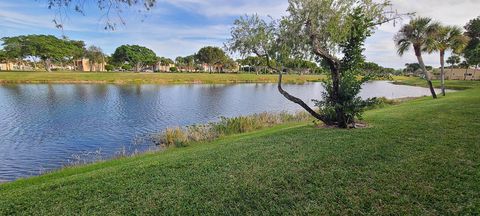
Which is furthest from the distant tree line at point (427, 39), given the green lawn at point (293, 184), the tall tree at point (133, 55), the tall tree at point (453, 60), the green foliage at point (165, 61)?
the green foliage at point (165, 61)

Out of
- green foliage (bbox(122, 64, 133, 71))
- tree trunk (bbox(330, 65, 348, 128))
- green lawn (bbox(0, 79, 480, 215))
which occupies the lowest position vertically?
green lawn (bbox(0, 79, 480, 215))

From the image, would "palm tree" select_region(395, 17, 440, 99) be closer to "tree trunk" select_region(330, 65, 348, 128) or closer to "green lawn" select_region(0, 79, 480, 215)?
"tree trunk" select_region(330, 65, 348, 128)

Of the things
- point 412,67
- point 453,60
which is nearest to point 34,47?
point 453,60

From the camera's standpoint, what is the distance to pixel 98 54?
120062mm

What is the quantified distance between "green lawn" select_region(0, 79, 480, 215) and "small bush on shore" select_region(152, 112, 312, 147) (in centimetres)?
741

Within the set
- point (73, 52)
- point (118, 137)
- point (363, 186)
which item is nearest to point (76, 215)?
point (363, 186)

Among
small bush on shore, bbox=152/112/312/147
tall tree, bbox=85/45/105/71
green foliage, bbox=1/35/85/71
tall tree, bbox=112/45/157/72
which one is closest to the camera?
small bush on shore, bbox=152/112/312/147

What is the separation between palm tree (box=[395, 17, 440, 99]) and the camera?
27984mm

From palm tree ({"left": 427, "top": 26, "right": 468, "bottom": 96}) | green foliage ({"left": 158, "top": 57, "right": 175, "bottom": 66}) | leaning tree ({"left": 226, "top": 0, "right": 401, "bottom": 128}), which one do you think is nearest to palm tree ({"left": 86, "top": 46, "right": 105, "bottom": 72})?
green foliage ({"left": 158, "top": 57, "right": 175, "bottom": 66})

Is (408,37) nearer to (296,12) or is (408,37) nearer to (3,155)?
(296,12)

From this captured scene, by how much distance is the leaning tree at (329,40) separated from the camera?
39.8 ft

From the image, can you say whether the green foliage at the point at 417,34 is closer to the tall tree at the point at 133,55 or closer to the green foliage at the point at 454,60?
the green foliage at the point at 454,60

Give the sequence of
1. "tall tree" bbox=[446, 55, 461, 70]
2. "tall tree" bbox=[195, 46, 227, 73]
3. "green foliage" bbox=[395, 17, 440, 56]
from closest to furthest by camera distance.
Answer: "green foliage" bbox=[395, 17, 440, 56] → "tall tree" bbox=[446, 55, 461, 70] → "tall tree" bbox=[195, 46, 227, 73]

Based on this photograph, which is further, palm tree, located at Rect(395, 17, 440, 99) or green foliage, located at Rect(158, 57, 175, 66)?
green foliage, located at Rect(158, 57, 175, 66)
